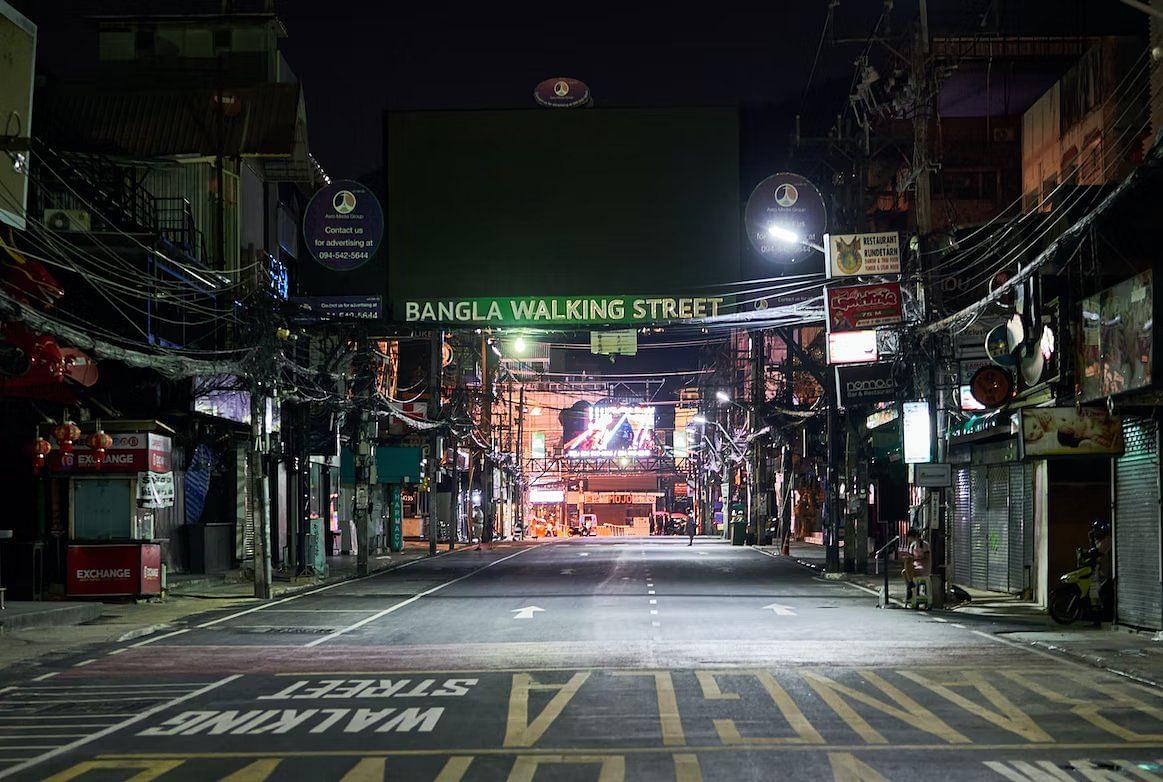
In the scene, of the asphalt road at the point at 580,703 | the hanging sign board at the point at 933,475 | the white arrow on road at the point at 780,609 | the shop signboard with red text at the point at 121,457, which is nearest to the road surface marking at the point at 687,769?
the asphalt road at the point at 580,703

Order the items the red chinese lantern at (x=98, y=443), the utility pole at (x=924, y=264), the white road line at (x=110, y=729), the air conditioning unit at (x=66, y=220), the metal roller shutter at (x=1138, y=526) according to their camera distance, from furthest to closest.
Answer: the air conditioning unit at (x=66, y=220)
the utility pole at (x=924, y=264)
the red chinese lantern at (x=98, y=443)
the metal roller shutter at (x=1138, y=526)
the white road line at (x=110, y=729)

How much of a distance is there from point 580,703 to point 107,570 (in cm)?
1850

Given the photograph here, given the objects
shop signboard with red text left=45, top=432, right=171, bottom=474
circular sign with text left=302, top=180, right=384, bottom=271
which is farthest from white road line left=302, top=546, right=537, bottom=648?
circular sign with text left=302, top=180, right=384, bottom=271

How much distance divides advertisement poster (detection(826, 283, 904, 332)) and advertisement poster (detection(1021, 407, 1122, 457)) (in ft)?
20.1

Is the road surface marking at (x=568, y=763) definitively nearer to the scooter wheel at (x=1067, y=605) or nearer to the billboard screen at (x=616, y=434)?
the scooter wheel at (x=1067, y=605)

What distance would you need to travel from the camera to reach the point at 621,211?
103ft

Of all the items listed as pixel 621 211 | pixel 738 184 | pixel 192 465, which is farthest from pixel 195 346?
pixel 738 184

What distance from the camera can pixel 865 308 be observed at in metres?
28.1

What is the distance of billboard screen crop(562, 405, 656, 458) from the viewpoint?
13512cm

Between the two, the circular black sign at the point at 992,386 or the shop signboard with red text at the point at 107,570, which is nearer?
the circular black sign at the point at 992,386

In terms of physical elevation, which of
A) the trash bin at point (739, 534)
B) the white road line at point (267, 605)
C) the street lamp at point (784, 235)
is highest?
the street lamp at point (784, 235)

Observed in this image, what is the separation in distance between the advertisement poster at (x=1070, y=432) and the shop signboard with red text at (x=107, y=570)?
1897cm

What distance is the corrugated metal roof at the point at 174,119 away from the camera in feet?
139

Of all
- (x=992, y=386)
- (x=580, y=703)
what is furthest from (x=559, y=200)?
(x=580, y=703)
